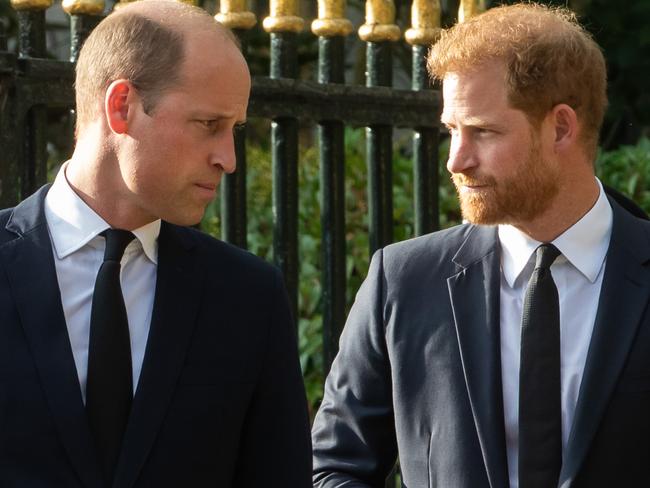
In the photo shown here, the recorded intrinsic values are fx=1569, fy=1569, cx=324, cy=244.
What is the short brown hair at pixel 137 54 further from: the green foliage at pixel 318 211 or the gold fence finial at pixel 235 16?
the green foliage at pixel 318 211

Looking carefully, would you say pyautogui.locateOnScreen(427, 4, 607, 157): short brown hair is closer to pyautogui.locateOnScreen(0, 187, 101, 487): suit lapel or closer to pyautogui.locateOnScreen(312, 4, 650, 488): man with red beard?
pyautogui.locateOnScreen(312, 4, 650, 488): man with red beard

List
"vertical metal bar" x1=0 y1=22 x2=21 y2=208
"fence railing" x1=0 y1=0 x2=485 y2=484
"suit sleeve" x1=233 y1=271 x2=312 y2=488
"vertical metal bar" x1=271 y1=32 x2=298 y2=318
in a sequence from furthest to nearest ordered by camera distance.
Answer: "vertical metal bar" x1=271 y1=32 x2=298 y2=318 < "fence railing" x1=0 y1=0 x2=485 y2=484 < "vertical metal bar" x1=0 y1=22 x2=21 y2=208 < "suit sleeve" x1=233 y1=271 x2=312 y2=488

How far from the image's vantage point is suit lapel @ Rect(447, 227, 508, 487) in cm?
329

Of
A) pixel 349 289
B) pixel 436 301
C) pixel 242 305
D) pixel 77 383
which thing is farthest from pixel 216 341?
pixel 349 289

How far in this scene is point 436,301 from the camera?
3502 millimetres

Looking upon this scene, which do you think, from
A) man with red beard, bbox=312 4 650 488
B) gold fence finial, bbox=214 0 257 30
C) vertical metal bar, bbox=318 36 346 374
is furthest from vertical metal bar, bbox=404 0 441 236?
man with red beard, bbox=312 4 650 488

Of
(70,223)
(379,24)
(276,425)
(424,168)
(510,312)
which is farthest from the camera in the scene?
(424,168)

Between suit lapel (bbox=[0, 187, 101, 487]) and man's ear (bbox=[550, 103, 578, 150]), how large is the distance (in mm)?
1160

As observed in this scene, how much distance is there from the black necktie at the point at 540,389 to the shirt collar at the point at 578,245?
87 millimetres

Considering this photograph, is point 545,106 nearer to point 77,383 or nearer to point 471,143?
point 471,143

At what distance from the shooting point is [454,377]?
11.2 ft

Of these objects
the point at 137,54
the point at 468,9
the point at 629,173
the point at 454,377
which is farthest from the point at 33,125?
the point at 629,173

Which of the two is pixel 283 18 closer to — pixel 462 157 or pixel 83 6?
pixel 83 6

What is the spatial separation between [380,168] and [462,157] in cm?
140
